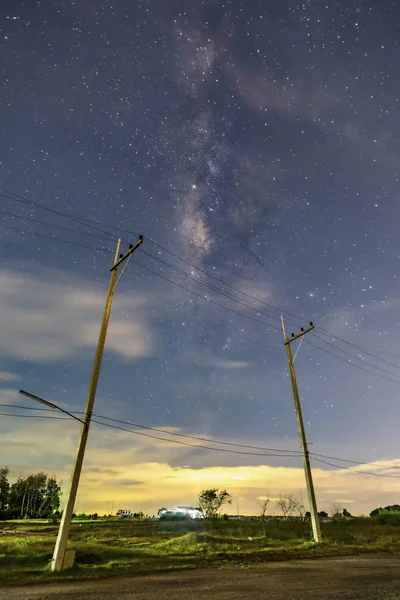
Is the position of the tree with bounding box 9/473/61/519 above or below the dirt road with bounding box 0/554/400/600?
above

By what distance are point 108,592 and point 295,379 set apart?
1860cm

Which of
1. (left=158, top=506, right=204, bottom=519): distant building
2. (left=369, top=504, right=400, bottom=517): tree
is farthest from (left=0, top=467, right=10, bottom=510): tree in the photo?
(left=369, top=504, right=400, bottom=517): tree

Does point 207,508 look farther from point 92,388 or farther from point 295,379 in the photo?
point 92,388

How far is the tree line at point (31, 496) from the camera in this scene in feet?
333

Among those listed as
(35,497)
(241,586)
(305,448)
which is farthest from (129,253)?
(35,497)

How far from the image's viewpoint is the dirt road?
883cm

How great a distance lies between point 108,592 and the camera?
929 cm

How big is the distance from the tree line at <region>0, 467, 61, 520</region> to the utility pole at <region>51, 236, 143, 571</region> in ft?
338

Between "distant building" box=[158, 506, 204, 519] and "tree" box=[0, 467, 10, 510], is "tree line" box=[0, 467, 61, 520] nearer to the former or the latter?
"tree" box=[0, 467, 10, 510]

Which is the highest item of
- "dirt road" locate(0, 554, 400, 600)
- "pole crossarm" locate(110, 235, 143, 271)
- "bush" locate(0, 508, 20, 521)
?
"pole crossarm" locate(110, 235, 143, 271)

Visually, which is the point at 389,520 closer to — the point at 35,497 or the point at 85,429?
the point at 85,429

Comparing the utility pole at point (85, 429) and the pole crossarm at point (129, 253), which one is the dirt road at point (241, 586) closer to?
the utility pole at point (85, 429)

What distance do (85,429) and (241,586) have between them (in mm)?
7296

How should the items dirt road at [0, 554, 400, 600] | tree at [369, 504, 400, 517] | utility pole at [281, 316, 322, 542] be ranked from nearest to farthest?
1. dirt road at [0, 554, 400, 600]
2. utility pole at [281, 316, 322, 542]
3. tree at [369, 504, 400, 517]
